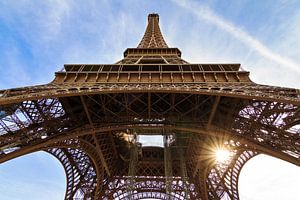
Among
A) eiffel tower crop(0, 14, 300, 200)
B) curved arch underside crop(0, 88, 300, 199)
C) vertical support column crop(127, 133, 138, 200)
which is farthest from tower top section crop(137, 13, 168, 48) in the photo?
vertical support column crop(127, 133, 138, 200)

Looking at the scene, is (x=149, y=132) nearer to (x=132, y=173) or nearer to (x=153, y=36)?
(x=132, y=173)

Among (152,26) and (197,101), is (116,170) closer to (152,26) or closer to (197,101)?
(197,101)

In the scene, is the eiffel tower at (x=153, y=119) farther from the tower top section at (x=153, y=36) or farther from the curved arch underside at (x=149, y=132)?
the tower top section at (x=153, y=36)

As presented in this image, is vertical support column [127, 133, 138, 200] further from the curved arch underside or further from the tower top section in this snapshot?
the tower top section

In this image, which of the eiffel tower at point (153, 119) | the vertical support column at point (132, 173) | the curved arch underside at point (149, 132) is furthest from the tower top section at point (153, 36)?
the vertical support column at point (132, 173)

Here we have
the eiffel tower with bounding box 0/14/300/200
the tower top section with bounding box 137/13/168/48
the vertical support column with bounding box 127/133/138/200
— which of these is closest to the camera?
the eiffel tower with bounding box 0/14/300/200

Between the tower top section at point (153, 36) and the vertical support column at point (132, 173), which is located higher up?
the tower top section at point (153, 36)

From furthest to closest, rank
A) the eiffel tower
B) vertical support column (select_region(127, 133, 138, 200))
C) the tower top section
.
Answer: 1. the tower top section
2. vertical support column (select_region(127, 133, 138, 200))
3. the eiffel tower
